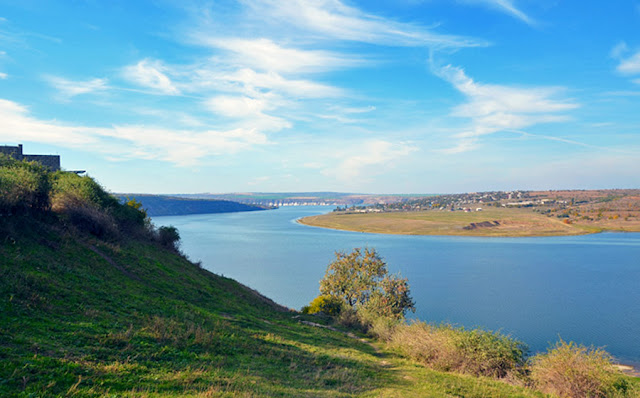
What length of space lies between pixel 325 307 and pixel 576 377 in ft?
61.4

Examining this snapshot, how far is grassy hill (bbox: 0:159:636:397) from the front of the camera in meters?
8.31

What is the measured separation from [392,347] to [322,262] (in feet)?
168

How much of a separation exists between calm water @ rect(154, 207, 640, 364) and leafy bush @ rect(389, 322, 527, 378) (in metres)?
14.1

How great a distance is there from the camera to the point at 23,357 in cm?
784

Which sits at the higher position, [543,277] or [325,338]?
[325,338]

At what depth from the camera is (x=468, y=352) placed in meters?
17.0

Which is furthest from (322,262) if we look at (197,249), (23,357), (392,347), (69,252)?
(23,357)

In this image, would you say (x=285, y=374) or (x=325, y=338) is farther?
(x=325, y=338)

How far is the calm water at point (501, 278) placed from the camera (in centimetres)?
3753

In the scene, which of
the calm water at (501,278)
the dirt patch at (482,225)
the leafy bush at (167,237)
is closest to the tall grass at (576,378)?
the calm water at (501,278)

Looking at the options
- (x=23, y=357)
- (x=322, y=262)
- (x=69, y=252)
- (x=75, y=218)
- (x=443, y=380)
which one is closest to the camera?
(x=23, y=357)

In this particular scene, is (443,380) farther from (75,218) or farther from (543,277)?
(543,277)

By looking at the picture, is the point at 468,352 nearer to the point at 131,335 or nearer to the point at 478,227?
the point at 131,335

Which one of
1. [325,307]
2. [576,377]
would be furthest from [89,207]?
[576,377]
